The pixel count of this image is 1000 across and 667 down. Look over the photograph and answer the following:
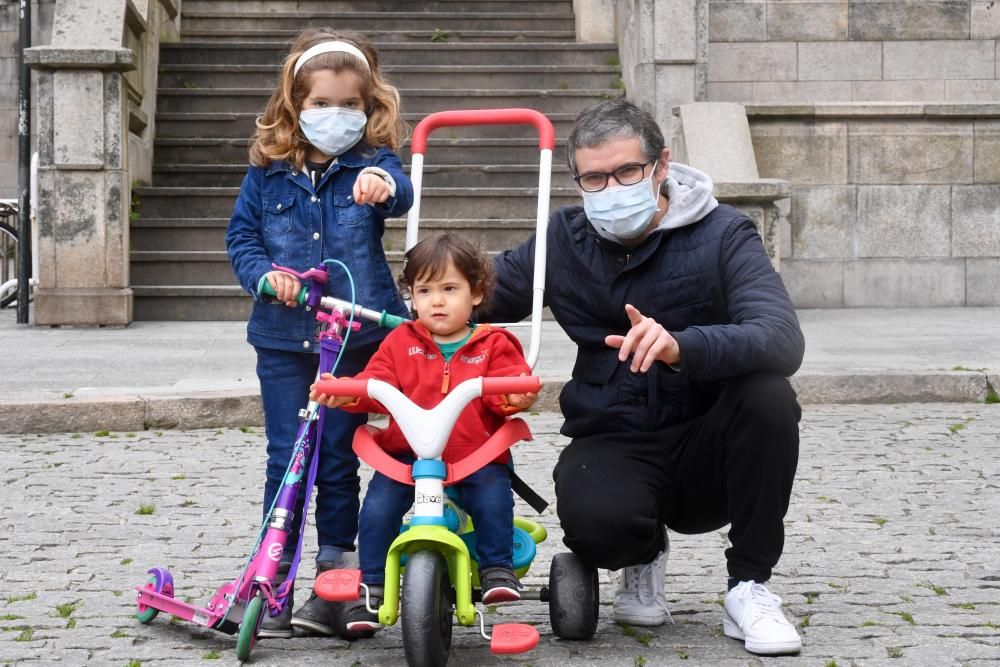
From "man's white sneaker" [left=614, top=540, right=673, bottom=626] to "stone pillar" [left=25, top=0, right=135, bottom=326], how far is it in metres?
7.18

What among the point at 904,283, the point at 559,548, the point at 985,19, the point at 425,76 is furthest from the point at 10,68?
Result: the point at 559,548

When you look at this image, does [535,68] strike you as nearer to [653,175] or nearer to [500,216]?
[500,216]

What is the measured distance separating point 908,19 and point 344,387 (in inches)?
439

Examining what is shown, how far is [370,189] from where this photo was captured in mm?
3986

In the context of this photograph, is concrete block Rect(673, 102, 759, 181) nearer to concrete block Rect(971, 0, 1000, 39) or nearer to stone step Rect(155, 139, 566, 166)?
stone step Rect(155, 139, 566, 166)

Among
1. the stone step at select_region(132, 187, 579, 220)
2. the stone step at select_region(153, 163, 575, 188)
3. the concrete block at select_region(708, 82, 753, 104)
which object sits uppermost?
the concrete block at select_region(708, 82, 753, 104)

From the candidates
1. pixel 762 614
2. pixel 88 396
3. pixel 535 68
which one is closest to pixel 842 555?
pixel 762 614

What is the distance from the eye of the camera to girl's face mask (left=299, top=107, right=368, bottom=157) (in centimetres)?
416

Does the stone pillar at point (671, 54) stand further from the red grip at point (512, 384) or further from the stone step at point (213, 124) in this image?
the red grip at point (512, 384)

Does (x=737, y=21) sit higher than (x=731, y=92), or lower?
higher

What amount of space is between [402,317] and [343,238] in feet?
0.92

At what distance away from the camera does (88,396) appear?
7.48 metres

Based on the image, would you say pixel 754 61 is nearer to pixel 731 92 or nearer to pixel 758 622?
pixel 731 92

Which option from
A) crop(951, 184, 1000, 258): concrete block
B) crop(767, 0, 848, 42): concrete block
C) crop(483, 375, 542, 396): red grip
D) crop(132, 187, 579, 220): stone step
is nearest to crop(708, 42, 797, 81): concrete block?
crop(767, 0, 848, 42): concrete block
